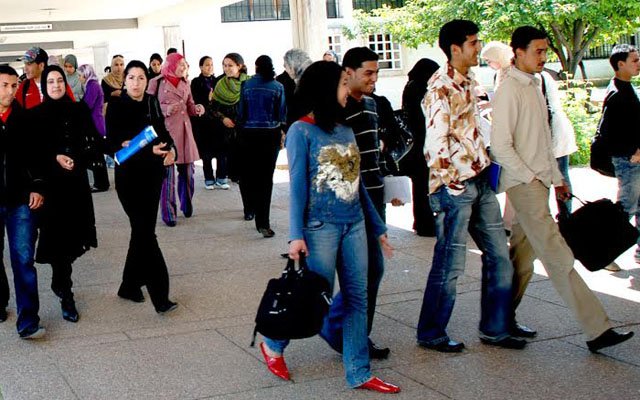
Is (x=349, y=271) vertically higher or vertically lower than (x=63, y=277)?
higher

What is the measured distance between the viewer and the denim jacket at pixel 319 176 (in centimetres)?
577

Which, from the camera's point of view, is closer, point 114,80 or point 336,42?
point 114,80

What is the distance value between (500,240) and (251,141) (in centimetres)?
526

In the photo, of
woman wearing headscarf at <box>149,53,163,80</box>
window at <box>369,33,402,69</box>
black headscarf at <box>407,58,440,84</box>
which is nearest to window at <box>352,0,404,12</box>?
window at <box>369,33,402,69</box>

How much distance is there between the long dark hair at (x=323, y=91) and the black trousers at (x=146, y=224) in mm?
2650

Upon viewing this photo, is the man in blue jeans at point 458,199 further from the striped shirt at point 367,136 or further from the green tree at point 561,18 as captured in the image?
the green tree at point 561,18

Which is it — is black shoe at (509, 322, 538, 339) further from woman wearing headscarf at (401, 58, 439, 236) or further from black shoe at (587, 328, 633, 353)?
woman wearing headscarf at (401, 58, 439, 236)

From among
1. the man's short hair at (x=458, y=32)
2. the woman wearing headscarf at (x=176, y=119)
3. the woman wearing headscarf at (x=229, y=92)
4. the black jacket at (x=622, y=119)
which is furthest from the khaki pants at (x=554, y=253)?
the woman wearing headscarf at (x=229, y=92)

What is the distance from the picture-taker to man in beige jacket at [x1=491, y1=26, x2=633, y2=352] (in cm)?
635

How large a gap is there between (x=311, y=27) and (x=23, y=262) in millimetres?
9421

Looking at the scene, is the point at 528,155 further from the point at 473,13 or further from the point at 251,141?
the point at 473,13

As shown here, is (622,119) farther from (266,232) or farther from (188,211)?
(188,211)

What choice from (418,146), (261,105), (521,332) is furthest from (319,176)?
(261,105)

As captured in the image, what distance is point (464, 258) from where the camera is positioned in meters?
6.46
